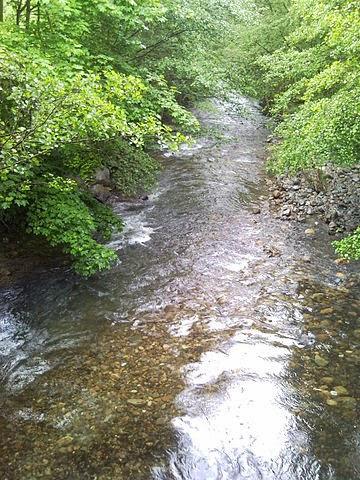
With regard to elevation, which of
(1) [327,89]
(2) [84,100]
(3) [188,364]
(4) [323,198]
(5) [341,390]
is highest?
(2) [84,100]

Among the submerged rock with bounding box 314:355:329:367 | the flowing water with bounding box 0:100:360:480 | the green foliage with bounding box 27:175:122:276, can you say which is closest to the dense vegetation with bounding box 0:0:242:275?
the green foliage with bounding box 27:175:122:276

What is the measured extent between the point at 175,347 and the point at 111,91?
3923 millimetres

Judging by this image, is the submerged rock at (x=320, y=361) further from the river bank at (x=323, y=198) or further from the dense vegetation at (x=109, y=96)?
the river bank at (x=323, y=198)

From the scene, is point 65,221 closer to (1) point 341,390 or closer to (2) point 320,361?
(2) point 320,361

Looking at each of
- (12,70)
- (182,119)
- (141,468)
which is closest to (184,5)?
(182,119)

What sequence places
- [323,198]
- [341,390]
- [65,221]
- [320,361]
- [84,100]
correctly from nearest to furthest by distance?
[84,100]
[341,390]
[320,361]
[65,221]
[323,198]

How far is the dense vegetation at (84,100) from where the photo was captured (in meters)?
5.32

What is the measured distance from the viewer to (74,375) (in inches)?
245

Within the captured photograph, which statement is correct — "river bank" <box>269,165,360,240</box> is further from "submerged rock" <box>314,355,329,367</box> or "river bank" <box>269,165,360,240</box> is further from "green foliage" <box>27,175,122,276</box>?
"green foliage" <box>27,175,122,276</box>

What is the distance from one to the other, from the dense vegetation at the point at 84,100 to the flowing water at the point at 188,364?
1.15 m

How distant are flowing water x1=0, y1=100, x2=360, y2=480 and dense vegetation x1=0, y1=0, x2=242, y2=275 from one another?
3.77 feet

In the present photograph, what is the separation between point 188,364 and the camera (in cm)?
646

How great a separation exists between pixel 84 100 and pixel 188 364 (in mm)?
3907

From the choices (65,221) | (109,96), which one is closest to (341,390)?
(65,221)
